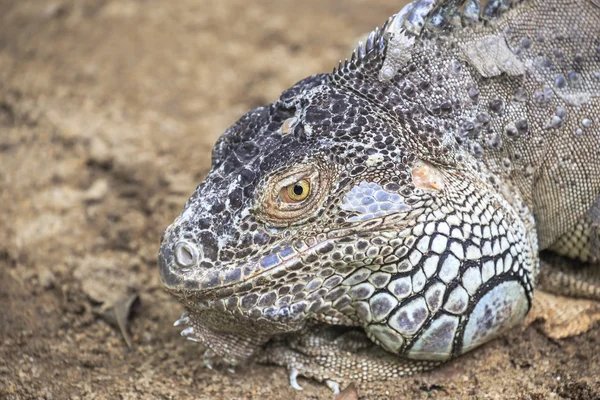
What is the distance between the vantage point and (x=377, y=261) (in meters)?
3.96

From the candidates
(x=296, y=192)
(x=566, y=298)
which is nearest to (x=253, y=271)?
(x=296, y=192)

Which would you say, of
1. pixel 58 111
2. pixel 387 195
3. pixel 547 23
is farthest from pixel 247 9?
pixel 387 195

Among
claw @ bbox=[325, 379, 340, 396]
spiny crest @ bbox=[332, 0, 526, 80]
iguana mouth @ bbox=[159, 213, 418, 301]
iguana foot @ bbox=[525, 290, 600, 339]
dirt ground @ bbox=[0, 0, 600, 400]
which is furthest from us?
iguana foot @ bbox=[525, 290, 600, 339]

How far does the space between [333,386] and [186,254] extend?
1.42 meters

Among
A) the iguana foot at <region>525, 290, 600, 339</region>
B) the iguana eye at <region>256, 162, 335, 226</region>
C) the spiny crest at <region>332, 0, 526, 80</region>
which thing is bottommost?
the iguana foot at <region>525, 290, 600, 339</region>

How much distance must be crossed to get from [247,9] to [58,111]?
3491 millimetres

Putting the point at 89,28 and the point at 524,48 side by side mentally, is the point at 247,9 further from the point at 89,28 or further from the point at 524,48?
the point at 524,48

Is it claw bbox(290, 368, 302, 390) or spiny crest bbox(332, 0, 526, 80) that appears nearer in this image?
spiny crest bbox(332, 0, 526, 80)

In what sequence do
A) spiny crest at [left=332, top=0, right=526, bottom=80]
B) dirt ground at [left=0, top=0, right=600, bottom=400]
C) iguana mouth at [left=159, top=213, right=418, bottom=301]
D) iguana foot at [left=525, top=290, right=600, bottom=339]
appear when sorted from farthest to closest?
1. iguana foot at [left=525, top=290, right=600, bottom=339]
2. dirt ground at [left=0, top=0, right=600, bottom=400]
3. spiny crest at [left=332, top=0, right=526, bottom=80]
4. iguana mouth at [left=159, top=213, right=418, bottom=301]

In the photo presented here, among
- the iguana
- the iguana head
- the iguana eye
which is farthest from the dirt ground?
the iguana eye

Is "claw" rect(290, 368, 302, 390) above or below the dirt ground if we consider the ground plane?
below

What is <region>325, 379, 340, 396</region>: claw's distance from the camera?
4.47 metres

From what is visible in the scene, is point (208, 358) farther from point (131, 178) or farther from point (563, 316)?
point (131, 178)

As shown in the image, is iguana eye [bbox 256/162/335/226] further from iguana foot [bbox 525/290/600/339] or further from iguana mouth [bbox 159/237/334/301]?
iguana foot [bbox 525/290/600/339]
